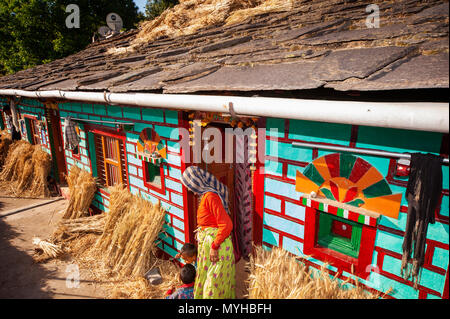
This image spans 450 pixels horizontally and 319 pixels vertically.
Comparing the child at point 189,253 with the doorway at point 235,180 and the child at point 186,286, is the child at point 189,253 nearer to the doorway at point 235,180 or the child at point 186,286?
the child at point 186,286

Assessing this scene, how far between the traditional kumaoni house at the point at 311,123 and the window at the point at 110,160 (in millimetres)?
584

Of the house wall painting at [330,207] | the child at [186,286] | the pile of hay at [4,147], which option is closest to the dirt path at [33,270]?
the child at [186,286]

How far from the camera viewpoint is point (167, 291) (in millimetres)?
3861

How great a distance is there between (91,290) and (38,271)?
1.31 m

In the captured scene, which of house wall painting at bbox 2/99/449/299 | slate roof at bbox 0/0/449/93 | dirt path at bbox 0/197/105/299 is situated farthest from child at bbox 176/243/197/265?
slate roof at bbox 0/0/449/93

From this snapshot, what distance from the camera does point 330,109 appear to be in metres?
1.93

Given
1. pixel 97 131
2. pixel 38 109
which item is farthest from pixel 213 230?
pixel 38 109

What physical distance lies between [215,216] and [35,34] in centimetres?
2289

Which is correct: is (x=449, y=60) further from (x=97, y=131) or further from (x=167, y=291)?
(x=97, y=131)

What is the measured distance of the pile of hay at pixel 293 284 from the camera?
2625 mm

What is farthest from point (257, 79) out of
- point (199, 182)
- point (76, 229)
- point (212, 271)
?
point (76, 229)

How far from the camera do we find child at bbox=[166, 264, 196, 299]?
3549 mm

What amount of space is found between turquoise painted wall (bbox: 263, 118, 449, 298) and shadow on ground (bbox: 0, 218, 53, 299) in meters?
3.91

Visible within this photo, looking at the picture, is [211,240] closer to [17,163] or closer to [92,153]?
[92,153]
